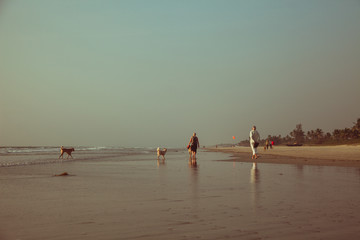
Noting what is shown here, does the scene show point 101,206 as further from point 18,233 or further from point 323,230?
point 323,230

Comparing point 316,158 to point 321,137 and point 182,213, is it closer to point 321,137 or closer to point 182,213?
point 182,213

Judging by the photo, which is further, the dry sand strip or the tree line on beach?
the tree line on beach

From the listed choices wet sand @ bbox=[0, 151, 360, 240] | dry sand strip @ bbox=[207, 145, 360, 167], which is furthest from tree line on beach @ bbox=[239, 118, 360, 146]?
wet sand @ bbox=[0, 151, 360, 240]

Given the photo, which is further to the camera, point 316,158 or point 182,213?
point 316,158

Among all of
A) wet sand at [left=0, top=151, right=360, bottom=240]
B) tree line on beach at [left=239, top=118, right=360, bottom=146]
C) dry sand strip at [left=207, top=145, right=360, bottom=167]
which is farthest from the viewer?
tree line on beach at [left=239, top=118, right=360, bottom=146]

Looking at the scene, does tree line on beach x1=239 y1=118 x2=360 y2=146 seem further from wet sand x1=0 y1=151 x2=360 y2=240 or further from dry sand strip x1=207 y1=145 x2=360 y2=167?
wet sand x1=0 y1=151 x2=360 y2=240

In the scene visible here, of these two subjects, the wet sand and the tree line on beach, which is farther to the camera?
the tree line on beach

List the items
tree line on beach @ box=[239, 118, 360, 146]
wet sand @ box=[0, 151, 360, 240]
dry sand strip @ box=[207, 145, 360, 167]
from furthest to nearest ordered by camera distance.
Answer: tree line on beach @ box=[239, 118, 360, 146] → dry sand strip @ box=[207, 145, 360, 167] → wet sand @ box=[0, 151, 360, 240]

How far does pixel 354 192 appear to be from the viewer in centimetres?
723

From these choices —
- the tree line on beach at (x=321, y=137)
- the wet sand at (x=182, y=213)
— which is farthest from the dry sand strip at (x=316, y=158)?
the tree line on beach at (x=321, y=137)

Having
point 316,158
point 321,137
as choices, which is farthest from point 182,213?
point 321,137

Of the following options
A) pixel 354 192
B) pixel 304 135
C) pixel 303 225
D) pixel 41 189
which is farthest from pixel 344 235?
pixel 304 135

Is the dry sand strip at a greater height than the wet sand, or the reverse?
the wet sand

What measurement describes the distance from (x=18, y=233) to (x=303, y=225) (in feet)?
12.5
